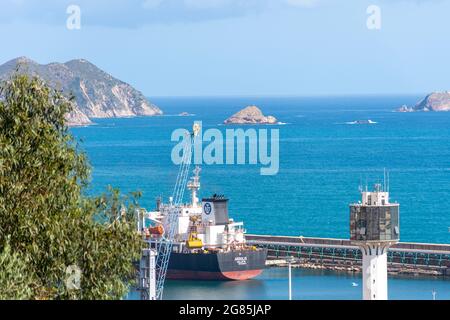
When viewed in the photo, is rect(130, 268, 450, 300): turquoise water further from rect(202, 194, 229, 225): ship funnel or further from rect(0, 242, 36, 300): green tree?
rect(0, 242, 36, 300): green tree

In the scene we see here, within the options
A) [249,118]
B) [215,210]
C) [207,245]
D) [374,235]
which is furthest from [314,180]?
[249,118]

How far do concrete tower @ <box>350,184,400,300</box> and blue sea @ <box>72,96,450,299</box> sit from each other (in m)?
5.39

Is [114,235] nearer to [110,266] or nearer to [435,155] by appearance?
[110,266]

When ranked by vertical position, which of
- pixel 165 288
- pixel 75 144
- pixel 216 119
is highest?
pixel 216 119

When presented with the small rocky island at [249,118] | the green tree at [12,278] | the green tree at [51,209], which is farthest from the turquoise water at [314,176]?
the green tree at [12,278]

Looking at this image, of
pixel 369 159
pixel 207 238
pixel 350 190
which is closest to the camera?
pixel 207 238

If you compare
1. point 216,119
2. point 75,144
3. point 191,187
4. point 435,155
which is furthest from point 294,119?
point 75,144

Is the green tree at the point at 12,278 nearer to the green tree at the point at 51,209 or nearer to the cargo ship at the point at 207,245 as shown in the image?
the green tree at the point at 51,209

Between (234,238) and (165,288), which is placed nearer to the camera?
(165,288)

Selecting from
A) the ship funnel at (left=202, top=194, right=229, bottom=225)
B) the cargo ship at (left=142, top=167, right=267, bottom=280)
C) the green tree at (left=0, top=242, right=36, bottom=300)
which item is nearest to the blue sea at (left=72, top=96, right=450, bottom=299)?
the cargo ship at (left=142, top=167, right=267, bottom=280)

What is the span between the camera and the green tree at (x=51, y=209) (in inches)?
553

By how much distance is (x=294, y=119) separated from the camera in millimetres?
193250

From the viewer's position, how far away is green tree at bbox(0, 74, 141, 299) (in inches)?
553

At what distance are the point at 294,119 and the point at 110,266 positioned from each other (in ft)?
588
